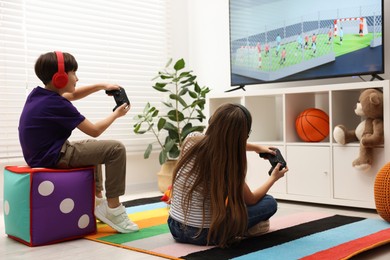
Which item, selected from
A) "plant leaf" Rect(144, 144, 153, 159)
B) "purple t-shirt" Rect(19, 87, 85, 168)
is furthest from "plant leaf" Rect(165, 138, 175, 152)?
"purple t-shirt" Rect(19, 87, 85, 168)

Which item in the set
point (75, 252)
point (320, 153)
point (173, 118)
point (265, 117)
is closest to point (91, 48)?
point (173, 118)

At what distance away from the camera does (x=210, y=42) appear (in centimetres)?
462

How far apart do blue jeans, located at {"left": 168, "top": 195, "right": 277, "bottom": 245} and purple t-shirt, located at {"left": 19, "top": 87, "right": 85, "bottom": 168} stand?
673 mm

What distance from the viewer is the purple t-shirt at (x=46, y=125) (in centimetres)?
230

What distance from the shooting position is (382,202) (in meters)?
2.49

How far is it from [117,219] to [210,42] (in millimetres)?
2568

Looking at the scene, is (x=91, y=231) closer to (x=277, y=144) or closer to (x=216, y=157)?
(x=216, y=157)

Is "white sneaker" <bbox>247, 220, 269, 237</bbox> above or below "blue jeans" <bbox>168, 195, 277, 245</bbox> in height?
below

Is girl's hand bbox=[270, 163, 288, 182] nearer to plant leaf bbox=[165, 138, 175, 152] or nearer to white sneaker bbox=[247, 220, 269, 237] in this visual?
white sneaker bbox=[247, 220, 269, 237]

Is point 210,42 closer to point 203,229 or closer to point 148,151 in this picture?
point 148,151

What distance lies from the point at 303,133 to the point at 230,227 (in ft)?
4.83

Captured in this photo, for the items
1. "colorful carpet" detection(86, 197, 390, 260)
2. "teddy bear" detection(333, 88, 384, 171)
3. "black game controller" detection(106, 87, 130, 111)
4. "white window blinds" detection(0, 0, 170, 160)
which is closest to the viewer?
"colorful carpet" detection(86, 197, 390, 260)

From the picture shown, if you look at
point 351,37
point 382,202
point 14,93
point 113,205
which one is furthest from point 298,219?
point 14,93

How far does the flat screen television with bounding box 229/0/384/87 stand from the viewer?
3121mm
